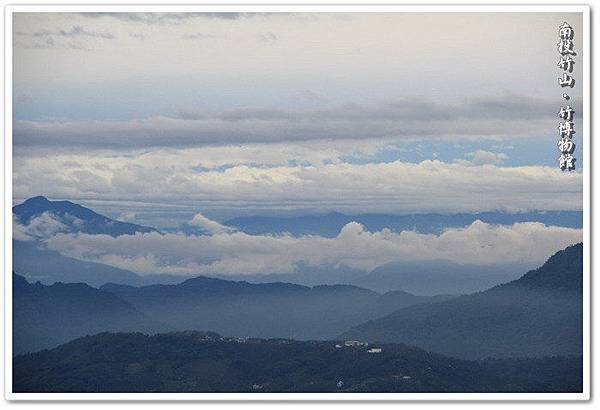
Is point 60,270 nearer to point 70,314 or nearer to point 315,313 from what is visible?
point 70,314

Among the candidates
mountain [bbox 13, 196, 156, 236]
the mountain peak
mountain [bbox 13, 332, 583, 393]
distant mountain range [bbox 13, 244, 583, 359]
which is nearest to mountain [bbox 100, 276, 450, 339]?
distant mountain range [bbox 13, 244, 583, 359]

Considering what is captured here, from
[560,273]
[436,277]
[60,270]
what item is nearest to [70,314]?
[60,270]
